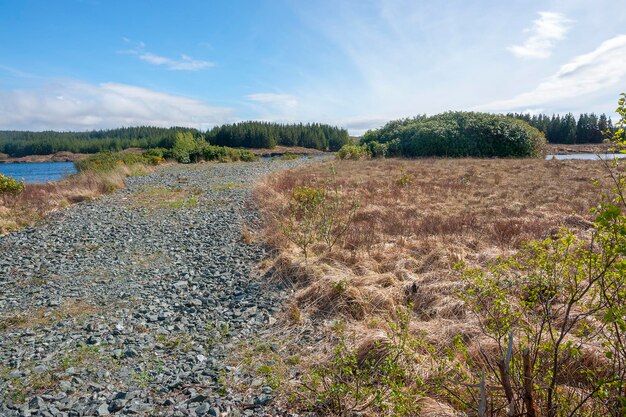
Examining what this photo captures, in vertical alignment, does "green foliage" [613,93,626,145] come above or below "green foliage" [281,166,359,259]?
above

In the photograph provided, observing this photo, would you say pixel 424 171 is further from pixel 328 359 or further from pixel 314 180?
pixel 328 359

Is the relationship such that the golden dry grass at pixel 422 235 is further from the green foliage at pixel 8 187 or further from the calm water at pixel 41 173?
the calm water at pixel 41 173

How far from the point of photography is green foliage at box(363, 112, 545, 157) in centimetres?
3145

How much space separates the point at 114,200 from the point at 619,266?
1560 centimetres

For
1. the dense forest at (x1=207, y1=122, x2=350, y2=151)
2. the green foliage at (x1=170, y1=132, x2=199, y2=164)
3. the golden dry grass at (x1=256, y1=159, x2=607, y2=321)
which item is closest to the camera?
the golden dry grass at (x1=256, y1=159, x2=607, y2=321)

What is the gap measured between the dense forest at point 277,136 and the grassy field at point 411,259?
7796 centimetres

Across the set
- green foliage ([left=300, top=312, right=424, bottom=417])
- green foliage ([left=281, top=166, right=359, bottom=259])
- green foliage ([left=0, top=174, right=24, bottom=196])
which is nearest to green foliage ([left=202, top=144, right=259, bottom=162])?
green foliage ([left=0, top=174, right=24, bottom=196])

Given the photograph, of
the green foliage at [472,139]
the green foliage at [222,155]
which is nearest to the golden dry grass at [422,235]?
the green foliage at [472,139]

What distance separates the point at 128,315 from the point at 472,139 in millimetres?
33477

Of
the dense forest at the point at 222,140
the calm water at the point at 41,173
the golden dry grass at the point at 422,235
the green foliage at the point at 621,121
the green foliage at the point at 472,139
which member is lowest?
the golden dry grass at the point at 422,235

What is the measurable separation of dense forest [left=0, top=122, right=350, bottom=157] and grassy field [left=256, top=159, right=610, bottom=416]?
224ft

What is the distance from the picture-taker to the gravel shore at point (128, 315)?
3346 mm

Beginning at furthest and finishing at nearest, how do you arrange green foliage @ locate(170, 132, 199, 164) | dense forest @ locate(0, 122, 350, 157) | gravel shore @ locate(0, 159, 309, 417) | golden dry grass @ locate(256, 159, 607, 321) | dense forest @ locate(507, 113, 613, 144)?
dense forest @ locate(0, 122, 350, 157), dense forest @ locate(507, 113, 613, 144), green foliage @ locate(170, 132, 199, 164), golden dry grass @ locate(256, 159, 607, 321), gravel shore @ locate(0, 159, 309, 417)

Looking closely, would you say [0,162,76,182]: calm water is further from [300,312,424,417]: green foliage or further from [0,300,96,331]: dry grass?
[300,312,424,417]: green foliage
